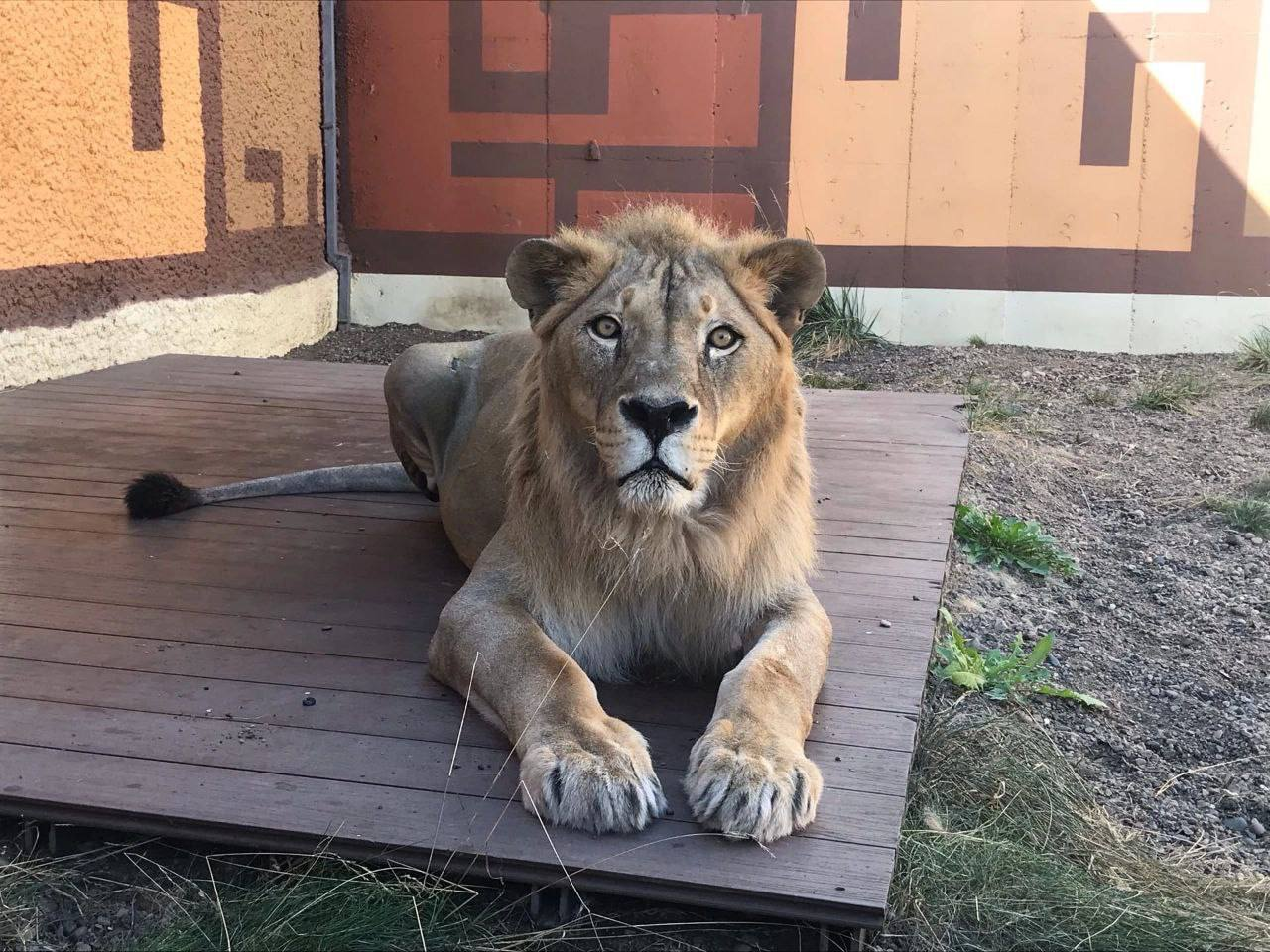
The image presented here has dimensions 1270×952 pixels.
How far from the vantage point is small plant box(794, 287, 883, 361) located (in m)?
8.23

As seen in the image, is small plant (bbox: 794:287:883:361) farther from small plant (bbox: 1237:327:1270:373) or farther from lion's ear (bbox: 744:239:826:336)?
lion's ear (bbox: 744:239:826:336)

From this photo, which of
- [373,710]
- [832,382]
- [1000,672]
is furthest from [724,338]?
[832,382]

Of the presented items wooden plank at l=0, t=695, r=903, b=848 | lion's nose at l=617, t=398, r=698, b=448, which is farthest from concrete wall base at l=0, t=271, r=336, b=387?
lion's nose at l=617, t=398, r=698, b=448

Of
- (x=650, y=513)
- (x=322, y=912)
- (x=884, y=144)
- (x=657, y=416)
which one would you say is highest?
(x=884, y=144)

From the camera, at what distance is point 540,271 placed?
2.91 m

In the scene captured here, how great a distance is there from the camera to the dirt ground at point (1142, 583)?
3.25 meters

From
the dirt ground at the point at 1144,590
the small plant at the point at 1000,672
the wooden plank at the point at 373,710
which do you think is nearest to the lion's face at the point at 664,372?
the wooden plank at the point at 373,710

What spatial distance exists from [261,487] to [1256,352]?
602 cm

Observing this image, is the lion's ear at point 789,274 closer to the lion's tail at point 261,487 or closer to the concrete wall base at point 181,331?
the lion's tail at point 261,487

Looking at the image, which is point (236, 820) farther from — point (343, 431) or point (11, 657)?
point (343, 431)

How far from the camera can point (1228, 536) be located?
499 cm

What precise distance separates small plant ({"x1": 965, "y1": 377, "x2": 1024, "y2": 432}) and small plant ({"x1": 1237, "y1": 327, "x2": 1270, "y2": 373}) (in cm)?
160

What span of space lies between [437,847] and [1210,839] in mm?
1785

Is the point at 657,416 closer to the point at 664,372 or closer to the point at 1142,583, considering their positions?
the point at 664,372
